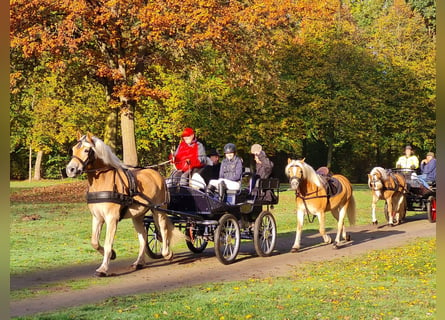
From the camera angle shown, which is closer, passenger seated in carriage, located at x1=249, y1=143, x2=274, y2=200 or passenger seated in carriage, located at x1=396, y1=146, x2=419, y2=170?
passenger seated in carriage, located at x1=249, y1=143, x2=274, y2=200

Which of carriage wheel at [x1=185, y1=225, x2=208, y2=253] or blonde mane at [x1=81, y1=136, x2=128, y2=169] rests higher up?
blonde mane at [x1=81, y1=136, x2=128, y2=169]

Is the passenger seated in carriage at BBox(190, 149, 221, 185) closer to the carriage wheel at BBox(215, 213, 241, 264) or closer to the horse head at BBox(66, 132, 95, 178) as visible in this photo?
the carriage wheel at BBox(215, 213, 241, 264)

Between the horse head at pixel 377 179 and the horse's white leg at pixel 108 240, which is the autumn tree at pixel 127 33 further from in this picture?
the horse's white leg at pixel 108 240

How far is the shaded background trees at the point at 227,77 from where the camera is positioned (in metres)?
23.1

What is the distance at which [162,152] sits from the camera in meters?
46.1

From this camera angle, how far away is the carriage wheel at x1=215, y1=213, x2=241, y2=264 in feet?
38.3

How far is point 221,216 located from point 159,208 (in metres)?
1.55

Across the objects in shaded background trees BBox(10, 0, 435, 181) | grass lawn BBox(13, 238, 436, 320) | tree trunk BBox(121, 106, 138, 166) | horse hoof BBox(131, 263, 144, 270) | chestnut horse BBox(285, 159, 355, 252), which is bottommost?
grass lawn BBox(13, 238, 436, 320)

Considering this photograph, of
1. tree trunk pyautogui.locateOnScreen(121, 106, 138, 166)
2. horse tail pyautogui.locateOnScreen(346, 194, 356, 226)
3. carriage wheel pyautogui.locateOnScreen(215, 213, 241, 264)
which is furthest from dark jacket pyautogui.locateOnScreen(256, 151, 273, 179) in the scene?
tree trunk pyautogui.locateOnScreen(121, 106, 138, 166)

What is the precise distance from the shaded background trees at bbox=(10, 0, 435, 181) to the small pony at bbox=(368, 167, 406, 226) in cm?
729

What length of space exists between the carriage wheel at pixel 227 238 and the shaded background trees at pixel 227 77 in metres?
11.7

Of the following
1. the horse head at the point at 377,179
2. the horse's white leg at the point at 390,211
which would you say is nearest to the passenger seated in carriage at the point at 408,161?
the horse head at the point at 377,179

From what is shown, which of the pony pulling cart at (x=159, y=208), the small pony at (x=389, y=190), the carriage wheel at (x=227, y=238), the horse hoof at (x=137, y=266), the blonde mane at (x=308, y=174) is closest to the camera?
the pony pulling cart at (x=159, y=208)

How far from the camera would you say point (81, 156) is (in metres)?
10.0
